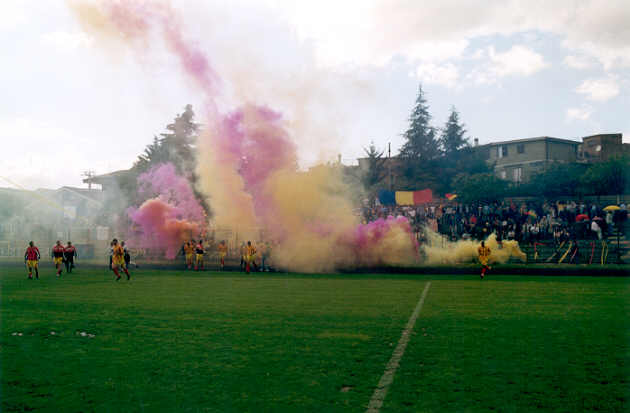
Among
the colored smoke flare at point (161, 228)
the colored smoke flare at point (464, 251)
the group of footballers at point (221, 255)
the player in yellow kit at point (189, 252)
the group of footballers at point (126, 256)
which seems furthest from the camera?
the colored smoke flare at point (161, 228)

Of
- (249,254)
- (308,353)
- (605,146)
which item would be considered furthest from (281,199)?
(605,146)

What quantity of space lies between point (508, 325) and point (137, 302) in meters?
9.21

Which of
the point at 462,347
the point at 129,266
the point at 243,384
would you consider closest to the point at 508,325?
the point at 462,347

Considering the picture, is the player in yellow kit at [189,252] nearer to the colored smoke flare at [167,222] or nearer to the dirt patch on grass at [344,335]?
the colored smoke flare at [167,222]

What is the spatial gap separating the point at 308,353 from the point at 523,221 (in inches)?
1074

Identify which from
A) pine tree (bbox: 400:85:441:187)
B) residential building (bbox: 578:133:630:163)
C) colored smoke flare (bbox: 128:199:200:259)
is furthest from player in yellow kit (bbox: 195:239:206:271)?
residential building (bbox: 578:133:630:163)

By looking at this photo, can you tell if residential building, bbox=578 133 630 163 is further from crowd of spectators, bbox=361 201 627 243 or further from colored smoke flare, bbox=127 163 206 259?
colored smoke flare, bbox=127 163 206 259

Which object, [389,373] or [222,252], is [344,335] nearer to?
[389,373]

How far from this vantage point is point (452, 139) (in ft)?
188

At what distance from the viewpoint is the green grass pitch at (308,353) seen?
18.2ft

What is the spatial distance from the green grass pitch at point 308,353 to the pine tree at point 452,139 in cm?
4346

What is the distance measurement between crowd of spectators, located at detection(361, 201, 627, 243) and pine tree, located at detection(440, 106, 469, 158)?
21.8 metres

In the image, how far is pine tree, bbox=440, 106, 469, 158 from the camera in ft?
187

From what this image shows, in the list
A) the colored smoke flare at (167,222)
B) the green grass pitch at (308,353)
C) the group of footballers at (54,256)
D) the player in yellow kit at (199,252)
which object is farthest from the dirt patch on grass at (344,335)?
the colored smoke flare at (167,222)
